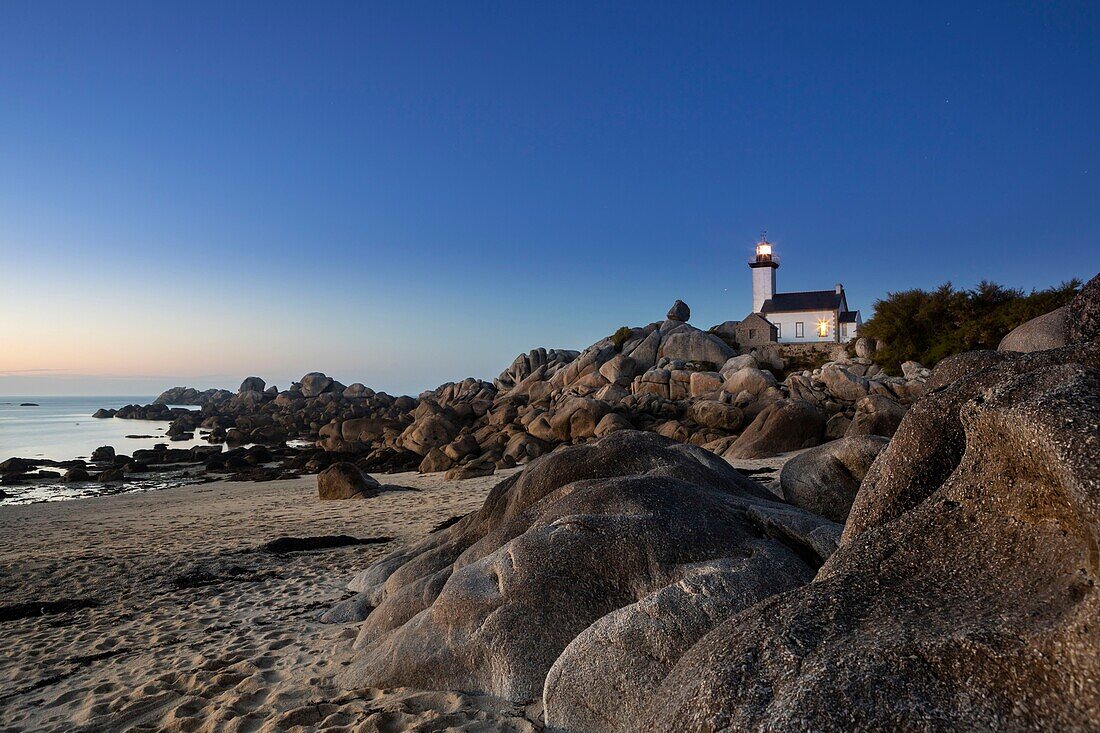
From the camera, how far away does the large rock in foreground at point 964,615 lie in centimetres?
245

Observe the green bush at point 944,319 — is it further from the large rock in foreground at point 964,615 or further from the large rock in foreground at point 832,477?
the large rock in foreground at point 964,615

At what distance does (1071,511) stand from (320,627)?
286 inches

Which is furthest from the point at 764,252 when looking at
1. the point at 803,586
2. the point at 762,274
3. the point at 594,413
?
the point at 803,586

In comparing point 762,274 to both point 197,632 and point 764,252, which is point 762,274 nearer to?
point 764,252

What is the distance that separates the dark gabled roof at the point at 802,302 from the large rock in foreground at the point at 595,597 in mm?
62754

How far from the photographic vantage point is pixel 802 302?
66312mm

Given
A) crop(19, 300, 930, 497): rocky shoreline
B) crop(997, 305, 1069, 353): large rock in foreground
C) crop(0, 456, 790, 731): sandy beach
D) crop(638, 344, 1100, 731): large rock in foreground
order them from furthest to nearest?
crop(19, 300, 930, 497): rocky shoreline < crop(997, 305, 1069, 353): large rock in foreground < crop(0, 456, 790, 731): sandy beach < crop(638, 344, 1100, 731): large rock in foreground

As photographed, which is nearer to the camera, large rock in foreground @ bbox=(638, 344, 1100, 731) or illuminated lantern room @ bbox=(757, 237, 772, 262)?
large rock in foreground @ bbox=(638, 344, 1100, 731)

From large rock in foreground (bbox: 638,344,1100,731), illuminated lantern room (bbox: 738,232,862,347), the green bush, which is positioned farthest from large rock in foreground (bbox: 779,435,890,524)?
illuminated lantern room (bbox: 738,232,862,347)

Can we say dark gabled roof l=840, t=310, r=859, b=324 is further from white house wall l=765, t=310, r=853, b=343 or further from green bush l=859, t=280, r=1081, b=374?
green bush l=859, t=280, r=1081, b=374

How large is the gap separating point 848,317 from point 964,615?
70.3 meters

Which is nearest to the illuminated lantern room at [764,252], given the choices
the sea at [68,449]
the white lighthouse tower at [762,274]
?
the white lighthouse tower at [762,274]

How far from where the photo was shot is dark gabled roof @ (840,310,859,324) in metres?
66.3

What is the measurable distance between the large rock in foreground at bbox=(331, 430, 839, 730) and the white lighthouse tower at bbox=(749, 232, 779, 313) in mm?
65882
